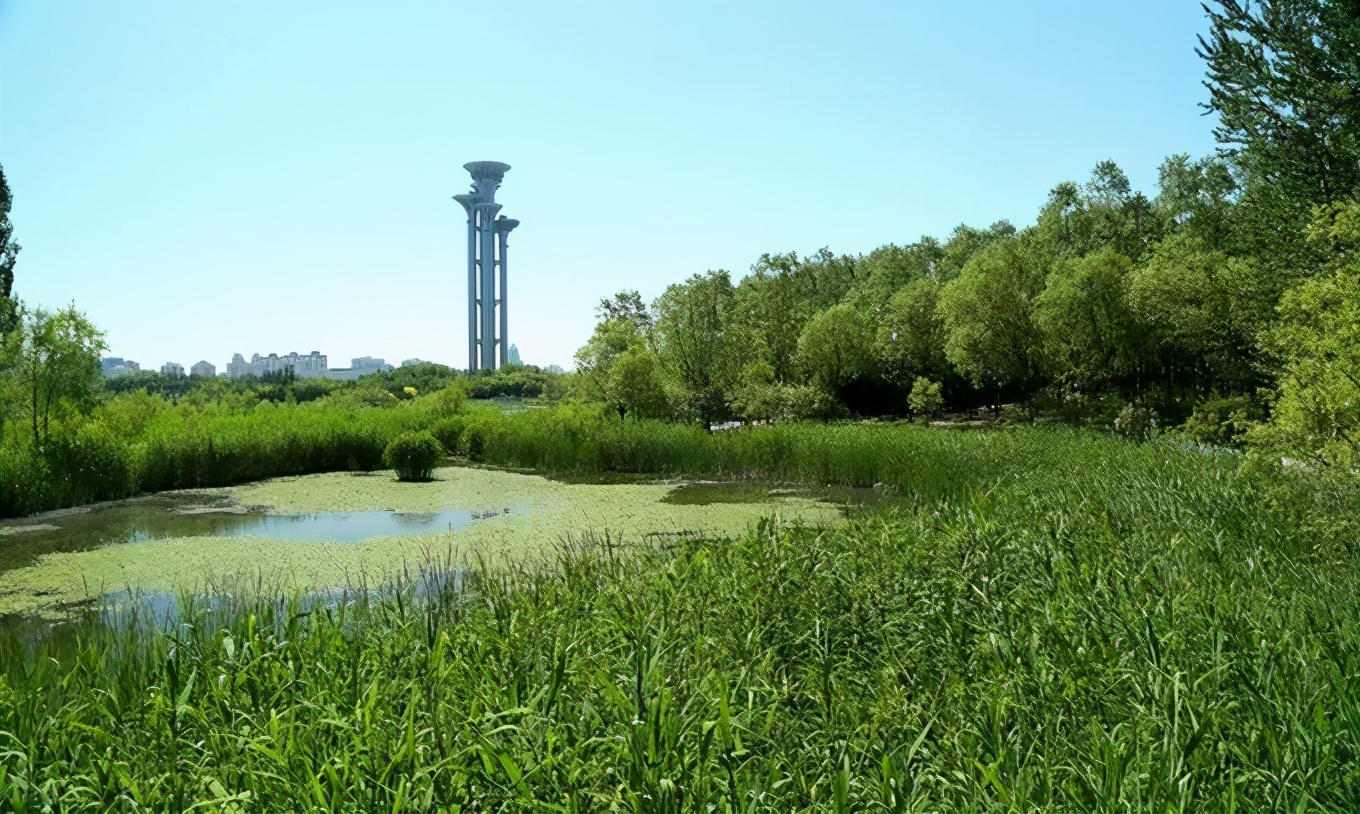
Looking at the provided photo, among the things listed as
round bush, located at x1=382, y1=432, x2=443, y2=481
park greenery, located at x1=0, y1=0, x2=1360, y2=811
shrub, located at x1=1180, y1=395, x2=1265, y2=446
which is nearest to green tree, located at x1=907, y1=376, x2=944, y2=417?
shrub, located at x1=1180, y1=395, x2=1265, y2=446

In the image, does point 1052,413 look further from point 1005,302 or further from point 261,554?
point 261,554

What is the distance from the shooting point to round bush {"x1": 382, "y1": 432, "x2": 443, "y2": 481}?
49.3 ft

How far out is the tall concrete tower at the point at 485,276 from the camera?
205ft

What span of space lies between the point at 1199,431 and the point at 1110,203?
28388mm

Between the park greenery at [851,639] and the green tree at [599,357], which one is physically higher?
the green tree at [599,357]

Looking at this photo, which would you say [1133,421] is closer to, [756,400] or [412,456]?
[756,400]

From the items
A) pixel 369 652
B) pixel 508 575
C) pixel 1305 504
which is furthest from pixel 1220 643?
pixel 508 575

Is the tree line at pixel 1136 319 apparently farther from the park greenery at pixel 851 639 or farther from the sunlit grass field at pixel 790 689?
the sunlit grass field at pixel 790 689

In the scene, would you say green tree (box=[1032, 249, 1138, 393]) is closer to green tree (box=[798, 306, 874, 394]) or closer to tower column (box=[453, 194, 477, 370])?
green tree (box=[798, 306, 874, 394])

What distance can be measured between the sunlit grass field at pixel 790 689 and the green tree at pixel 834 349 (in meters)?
18.5

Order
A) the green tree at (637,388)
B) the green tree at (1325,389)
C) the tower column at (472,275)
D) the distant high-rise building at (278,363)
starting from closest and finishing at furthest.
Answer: the green tree at (1325,389) < the green tree at (637,388) < the tower column at (472,275) < the distant high-rise building at (278,363)

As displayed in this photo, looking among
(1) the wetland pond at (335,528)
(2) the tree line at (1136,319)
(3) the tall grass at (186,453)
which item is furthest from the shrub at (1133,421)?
(3) the tall grass at (186,453)

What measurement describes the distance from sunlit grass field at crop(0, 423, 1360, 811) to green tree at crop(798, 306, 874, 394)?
60.7ft

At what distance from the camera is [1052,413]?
2034 centimetres
